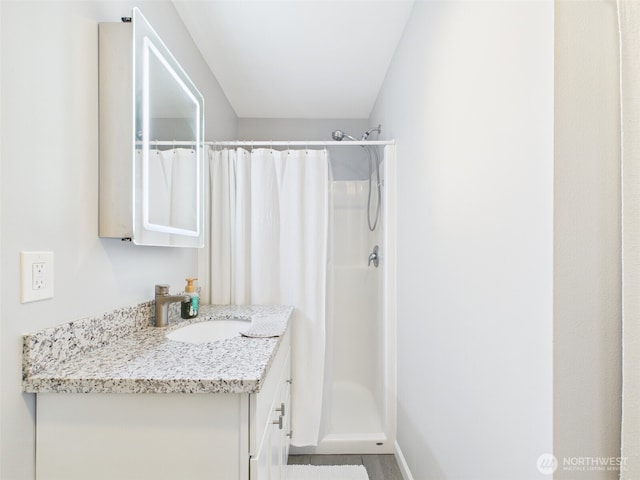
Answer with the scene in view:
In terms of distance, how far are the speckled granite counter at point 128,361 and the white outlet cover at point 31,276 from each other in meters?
0.09

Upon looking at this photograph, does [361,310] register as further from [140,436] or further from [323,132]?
[140,436]

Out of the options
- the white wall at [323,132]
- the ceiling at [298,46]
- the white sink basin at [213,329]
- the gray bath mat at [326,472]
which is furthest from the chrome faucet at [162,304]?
the white wall at [323,132]

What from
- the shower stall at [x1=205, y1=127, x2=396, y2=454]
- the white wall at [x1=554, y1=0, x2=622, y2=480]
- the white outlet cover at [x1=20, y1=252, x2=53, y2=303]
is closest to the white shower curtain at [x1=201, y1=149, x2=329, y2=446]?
the shower stall at [x1=205, y1=127, x2=396, y2=454]

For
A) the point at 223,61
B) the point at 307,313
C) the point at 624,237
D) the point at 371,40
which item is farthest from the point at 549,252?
the point at 223,61

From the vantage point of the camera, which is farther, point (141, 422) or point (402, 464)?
point (402, 464)

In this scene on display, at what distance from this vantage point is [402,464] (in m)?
2.05

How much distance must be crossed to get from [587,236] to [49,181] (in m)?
1.30

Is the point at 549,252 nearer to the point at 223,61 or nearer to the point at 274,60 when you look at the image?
the point at 274,60

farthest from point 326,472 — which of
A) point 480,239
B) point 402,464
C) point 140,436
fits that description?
point 480,239

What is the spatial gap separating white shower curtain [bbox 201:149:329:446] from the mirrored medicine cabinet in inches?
20.0

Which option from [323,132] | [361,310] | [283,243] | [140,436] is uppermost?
[323,132]

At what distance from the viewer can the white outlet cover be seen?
88 centimetres

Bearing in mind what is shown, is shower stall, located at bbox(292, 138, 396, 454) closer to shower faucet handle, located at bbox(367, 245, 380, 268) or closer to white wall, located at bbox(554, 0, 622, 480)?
shower faucet handle, located at bbox(367, 245, 380, 268)

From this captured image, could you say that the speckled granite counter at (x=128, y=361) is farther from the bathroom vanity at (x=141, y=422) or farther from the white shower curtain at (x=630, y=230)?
the white shower curtain at (x=630, y=230)
